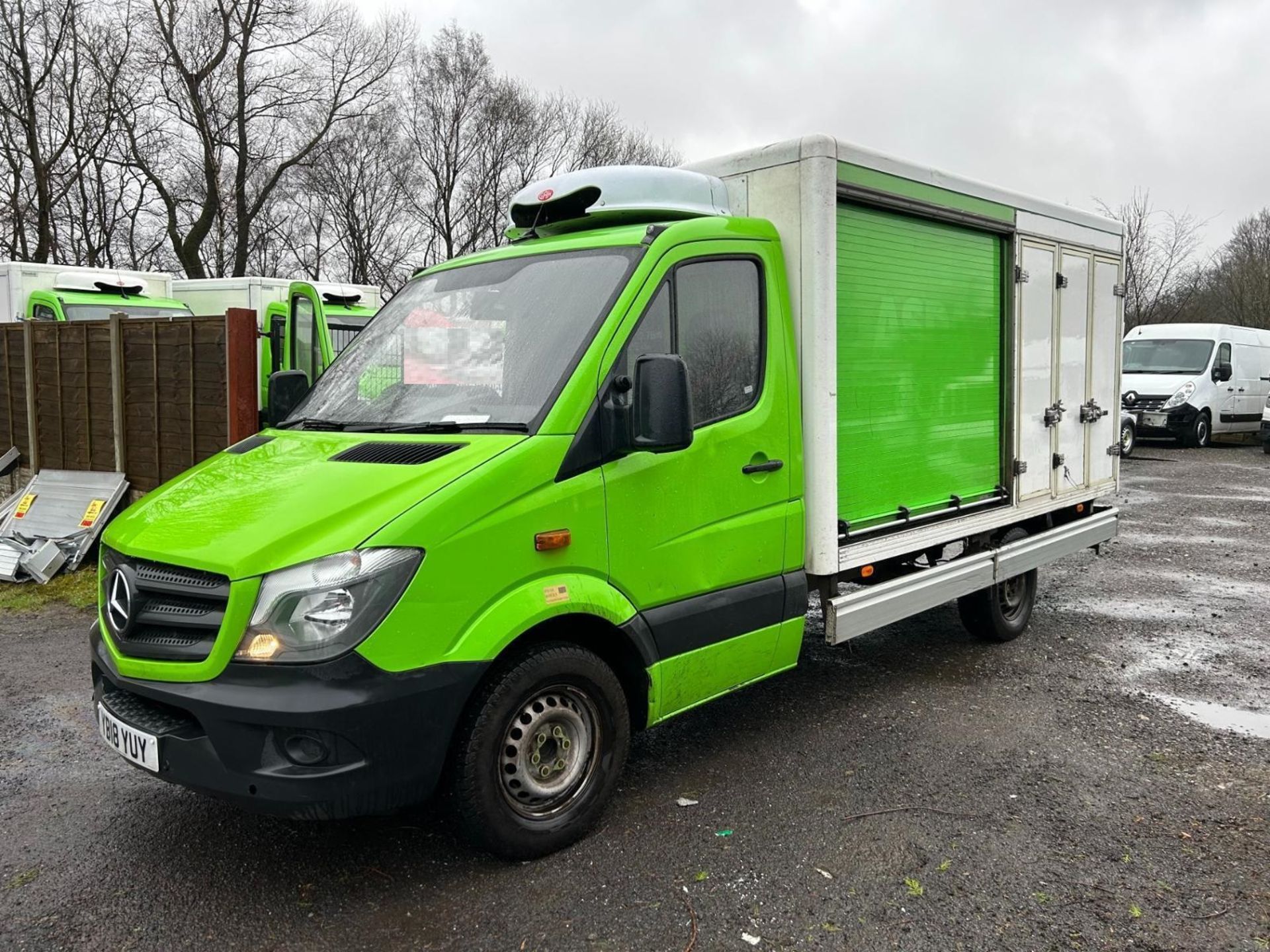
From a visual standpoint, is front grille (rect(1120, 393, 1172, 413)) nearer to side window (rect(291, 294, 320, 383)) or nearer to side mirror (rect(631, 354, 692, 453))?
side window (rect(291, 294, 320, 383))

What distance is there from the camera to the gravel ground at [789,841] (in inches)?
128

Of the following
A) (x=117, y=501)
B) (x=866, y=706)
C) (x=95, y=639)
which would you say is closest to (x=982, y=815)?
(x=866, y=706)

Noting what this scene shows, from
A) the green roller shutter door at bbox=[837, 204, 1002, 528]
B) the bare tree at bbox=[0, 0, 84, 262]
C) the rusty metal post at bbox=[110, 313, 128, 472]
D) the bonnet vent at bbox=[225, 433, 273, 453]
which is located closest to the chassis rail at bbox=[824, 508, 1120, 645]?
the green roller shutter door at bbox=[837, 204, 1002, 528]

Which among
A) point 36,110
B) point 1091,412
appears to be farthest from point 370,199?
point 1091,412

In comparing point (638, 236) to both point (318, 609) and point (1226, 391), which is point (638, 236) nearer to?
point (318, 609)

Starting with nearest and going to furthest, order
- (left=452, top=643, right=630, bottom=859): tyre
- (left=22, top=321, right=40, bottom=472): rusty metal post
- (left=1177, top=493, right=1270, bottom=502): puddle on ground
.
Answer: (left=452, top=643, right=630, bottom=859): tyre < (left=22, top=321, right=40, bottom=472): rusty metal post < (left=1177, top=493, right=1270, bottom=502): puddle on ground

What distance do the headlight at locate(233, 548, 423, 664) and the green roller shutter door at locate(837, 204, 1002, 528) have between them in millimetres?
2528

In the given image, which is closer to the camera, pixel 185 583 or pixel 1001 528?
pixel 185 583

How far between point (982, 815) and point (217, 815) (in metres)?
3.17

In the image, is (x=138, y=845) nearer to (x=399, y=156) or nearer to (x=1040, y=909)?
(x=1040, y=909)

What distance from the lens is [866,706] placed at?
17.6 ft

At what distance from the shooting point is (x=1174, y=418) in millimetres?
20266

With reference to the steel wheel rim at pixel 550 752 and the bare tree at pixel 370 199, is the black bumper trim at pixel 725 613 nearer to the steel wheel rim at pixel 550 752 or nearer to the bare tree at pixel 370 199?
the steel wheel rim at pixel 550 752

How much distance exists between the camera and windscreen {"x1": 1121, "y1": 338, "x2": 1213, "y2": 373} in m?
20.7
